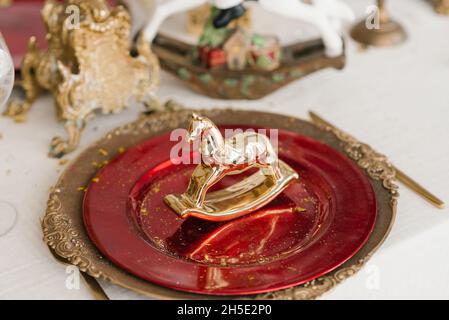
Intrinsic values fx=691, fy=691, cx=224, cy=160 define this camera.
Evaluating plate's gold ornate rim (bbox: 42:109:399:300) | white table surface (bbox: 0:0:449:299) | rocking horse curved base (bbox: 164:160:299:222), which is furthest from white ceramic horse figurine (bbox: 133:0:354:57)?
rocking horse curved base (bbox: 164:160:299:222)

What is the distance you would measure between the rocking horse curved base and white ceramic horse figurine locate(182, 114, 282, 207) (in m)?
0.01

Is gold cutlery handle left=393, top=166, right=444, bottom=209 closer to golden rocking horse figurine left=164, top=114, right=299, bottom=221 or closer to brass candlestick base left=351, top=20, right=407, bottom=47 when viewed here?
golden rocking horse figurine left=164, top=114, right=299, bottom=221

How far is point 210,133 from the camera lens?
2.57 ft

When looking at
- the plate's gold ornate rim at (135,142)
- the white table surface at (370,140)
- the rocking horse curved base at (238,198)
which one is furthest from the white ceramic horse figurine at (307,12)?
the rocking horse curved base at (238,198)

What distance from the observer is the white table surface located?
0.78m

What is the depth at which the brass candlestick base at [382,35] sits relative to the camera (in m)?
1.25

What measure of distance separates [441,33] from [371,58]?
164 mm

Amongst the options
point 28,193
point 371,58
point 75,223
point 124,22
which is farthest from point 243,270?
point 371,58

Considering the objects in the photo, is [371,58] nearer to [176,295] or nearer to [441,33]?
[441,33]

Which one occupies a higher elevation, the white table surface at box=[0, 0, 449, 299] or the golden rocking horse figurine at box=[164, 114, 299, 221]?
the golden rocking horse figurine at box=[164, 114, 299, 221]

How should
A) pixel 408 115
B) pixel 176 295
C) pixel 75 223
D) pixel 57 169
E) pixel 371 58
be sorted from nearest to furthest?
pixel 176 295
pixel 75 223
pixel 57 169
pixel 408 115
pixel 371 58

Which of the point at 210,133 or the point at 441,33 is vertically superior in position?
the point at 210,133

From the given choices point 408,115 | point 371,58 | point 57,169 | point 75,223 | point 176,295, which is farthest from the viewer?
point 371,58

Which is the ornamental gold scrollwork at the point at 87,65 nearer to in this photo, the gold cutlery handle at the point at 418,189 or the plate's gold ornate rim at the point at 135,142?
the plate's gold ornate rim at the point at 135,142
